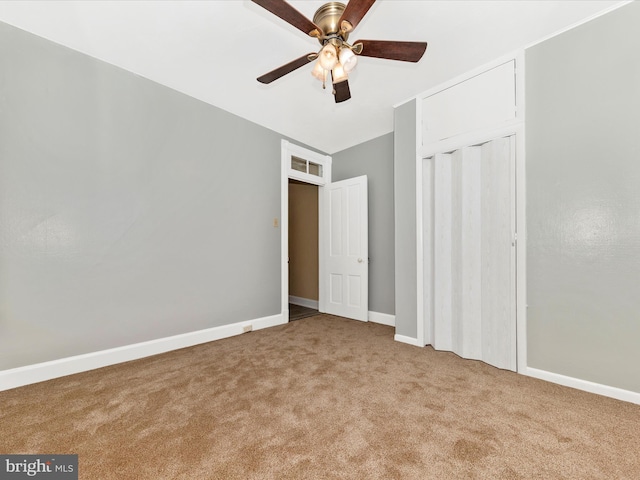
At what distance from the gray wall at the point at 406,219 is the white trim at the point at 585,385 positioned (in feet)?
3.59

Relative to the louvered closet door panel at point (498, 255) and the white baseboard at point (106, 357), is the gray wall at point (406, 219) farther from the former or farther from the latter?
the white baseboard at point (106, 357)

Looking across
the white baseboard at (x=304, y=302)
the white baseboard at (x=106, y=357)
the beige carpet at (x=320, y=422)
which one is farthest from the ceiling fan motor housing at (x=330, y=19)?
the white baseboard at (x=304, y=302)

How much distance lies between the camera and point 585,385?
2.13 meters

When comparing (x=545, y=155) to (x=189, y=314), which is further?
(x=189, y=314)

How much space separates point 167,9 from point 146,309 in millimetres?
2596

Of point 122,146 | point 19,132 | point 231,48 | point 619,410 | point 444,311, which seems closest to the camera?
point 619,410

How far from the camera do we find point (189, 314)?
311 centimetres

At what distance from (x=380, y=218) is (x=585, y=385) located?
2.79m

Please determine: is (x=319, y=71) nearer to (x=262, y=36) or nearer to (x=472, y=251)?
(x=262, y=36)

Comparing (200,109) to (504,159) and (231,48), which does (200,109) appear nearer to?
(231,48)

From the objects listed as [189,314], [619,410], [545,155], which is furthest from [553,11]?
[189,314]

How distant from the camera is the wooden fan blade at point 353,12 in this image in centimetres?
151

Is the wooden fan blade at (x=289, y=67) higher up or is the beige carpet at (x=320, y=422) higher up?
the wooden fan blade at (x=289, y=67)

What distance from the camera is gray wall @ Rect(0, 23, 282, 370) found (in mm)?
2219
